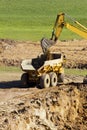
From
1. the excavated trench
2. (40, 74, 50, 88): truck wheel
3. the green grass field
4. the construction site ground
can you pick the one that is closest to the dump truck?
(40, 74, 50, 88): truck wheel

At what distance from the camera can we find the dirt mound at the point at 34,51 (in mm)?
36406

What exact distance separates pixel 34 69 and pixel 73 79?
12.9 feet

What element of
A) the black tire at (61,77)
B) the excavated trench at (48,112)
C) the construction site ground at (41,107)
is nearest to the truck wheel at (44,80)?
the construction site ground at (41,107)

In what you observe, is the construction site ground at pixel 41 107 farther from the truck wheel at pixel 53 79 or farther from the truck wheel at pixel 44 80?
the truck wheel at pixel 44 80

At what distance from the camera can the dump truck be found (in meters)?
27.5

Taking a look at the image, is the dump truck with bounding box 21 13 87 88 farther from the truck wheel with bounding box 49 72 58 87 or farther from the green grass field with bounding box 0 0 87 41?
the green grass field with bounding box 0 0 87 41

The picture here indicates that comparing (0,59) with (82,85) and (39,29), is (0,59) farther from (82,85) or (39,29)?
(39,29)

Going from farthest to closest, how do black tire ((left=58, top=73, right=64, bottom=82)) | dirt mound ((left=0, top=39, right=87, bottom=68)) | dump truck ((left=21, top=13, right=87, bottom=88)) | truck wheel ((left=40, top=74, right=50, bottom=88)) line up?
dirt mound ((left=0, top=39, right=87, bottom=68)), black tire ((left=58, top=73, right=64, bottom=82)), dump truck ((left=21, top=13, right=87, bottom=88)), truck wheel ((left=40, top=74, right=50, bottom=88))

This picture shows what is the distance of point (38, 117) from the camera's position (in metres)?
20.3

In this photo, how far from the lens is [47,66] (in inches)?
1086

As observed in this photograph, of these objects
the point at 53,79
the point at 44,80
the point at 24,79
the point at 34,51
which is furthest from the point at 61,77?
the point at 34,51

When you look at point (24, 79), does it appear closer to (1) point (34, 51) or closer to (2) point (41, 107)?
(2) point (41, 107)

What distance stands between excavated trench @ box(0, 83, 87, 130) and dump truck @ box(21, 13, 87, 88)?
10.7 ft

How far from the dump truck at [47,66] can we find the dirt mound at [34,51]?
660 centimetres
